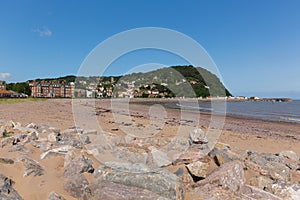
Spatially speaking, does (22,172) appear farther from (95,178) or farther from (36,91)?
(36,91)

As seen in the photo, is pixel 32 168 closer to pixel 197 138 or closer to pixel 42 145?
pixel 42 145

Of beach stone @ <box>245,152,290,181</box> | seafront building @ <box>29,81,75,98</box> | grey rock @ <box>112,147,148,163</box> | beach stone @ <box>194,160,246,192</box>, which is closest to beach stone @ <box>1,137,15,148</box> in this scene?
grey rock @ <box>112,147,148,163</box>

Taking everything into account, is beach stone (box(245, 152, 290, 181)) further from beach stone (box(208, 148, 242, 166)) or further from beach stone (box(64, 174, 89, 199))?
beach stone (box(64, 174, 89, 199))

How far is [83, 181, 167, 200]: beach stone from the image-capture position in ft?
10.1

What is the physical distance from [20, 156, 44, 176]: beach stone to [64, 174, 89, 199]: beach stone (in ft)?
2.50

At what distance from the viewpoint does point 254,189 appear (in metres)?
3.55

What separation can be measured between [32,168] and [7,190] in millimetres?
684

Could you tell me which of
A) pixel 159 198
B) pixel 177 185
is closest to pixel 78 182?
pixel 159 198

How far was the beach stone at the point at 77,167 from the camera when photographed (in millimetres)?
3797

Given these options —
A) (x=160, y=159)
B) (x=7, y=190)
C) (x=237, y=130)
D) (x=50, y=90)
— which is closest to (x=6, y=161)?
(x=7, y=190)

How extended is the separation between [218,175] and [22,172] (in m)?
3.58

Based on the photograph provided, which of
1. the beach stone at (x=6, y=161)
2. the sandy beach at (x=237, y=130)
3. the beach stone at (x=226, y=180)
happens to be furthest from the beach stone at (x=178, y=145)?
the sandy beach at (x=237, y=130)

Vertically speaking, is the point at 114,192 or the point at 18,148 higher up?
the point at 18,148

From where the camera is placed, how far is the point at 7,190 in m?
3.20
